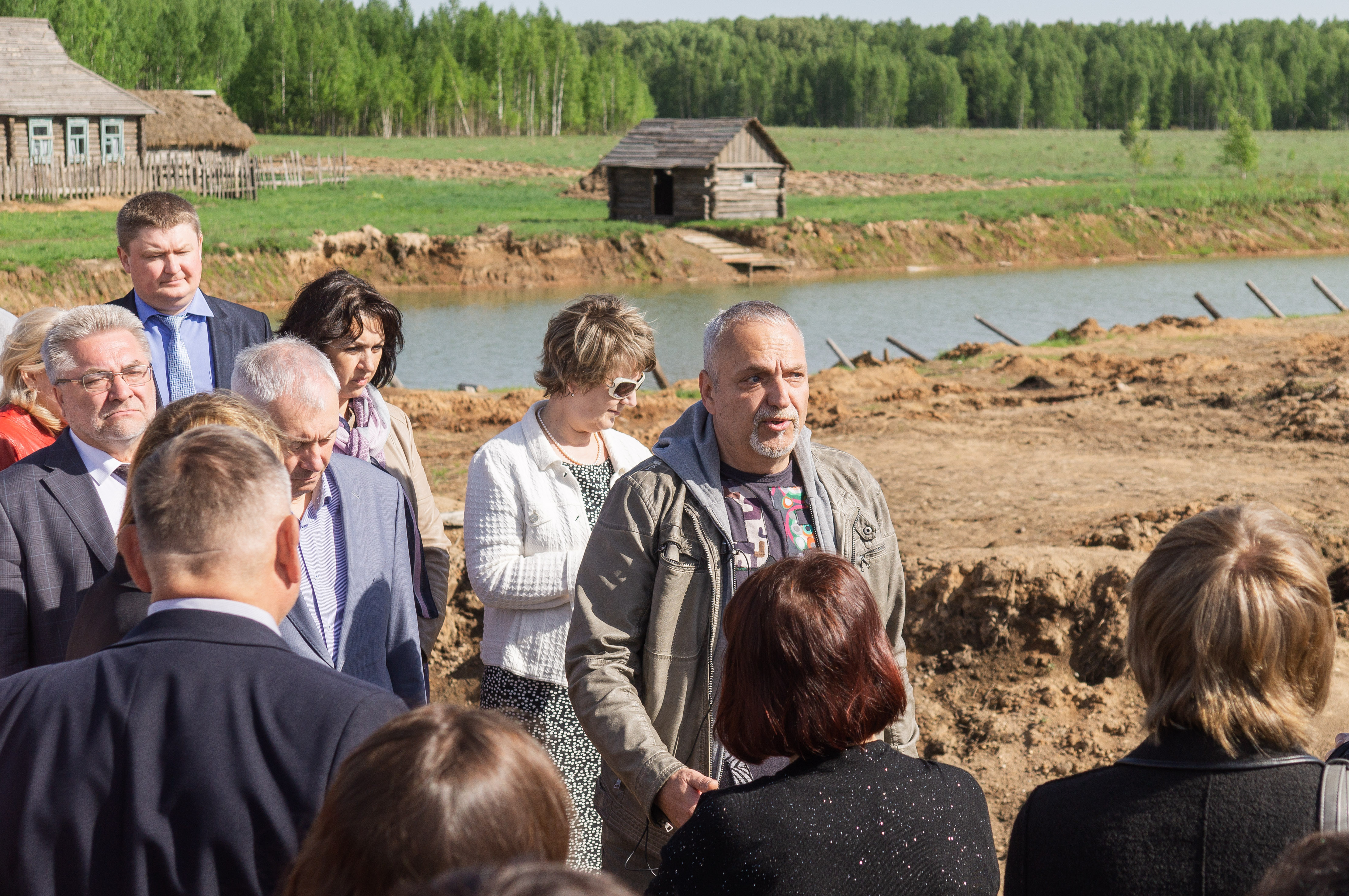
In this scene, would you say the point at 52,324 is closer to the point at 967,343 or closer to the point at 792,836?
the point at 792,836

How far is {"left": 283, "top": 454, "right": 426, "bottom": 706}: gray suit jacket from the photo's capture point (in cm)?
321

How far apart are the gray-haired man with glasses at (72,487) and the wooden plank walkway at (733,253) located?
31.8 metres

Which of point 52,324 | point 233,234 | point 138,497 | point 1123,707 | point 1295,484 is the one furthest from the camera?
point 233,234

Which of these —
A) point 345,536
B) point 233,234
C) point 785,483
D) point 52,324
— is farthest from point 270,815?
point 233,234

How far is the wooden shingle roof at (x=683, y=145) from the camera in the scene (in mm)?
39438

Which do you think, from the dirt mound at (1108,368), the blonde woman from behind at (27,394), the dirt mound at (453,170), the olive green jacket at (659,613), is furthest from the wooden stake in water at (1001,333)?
the dirt mound at (453,170)

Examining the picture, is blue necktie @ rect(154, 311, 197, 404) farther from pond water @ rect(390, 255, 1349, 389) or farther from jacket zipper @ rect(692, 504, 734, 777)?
pond water @ rect(390, 255, 1349, 389)

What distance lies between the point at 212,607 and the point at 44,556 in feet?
4.63

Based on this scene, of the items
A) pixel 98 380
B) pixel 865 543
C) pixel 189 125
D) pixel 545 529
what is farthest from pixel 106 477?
pixel 189 125

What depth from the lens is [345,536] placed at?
128 inches

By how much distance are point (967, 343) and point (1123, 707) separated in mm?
14681

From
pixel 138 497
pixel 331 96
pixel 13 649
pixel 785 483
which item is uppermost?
pixel 331 96

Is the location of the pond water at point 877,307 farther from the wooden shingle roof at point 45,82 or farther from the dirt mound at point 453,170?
the dirt mound at point 453,170

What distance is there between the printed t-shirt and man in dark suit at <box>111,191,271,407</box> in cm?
255
